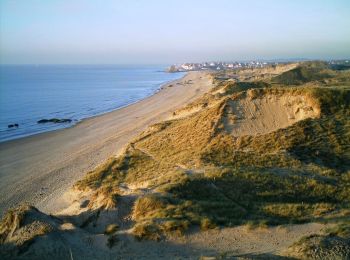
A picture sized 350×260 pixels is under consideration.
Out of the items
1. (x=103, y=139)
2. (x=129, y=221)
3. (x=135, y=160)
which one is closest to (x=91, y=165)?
(x=135, y=160)

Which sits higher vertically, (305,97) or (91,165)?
(305,97)

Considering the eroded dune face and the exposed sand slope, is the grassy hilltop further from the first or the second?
the exposed sand slope

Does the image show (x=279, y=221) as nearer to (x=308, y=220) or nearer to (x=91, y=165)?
(x=308, y=220)

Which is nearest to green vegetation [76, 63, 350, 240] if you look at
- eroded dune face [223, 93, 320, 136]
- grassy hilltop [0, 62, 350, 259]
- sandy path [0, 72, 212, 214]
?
grassy hilltop [0, 62, 350, 259]

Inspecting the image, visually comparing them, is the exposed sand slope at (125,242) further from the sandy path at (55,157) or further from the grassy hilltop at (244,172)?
the sandy path at (55,157)

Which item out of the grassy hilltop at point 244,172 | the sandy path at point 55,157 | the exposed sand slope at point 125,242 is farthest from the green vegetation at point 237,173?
the sandy path at point 55,157

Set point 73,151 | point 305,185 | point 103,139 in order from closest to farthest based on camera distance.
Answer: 1. point 305,185
2. point 73,151
3. point 103,139
